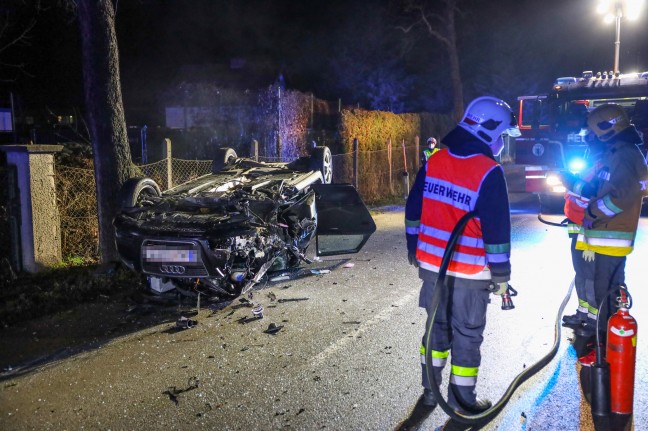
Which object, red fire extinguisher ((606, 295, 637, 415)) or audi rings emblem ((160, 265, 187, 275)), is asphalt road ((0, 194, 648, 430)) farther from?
audi rings emblem ((160, 265, 187, 275))

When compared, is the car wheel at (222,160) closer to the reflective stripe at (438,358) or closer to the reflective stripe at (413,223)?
the reflective stripe at (413,223)

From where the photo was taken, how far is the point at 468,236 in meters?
3.79

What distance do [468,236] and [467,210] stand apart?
17 cm

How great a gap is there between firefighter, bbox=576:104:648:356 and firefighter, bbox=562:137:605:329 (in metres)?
0.10

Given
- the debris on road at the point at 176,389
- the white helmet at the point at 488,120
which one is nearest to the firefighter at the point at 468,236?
the white helmet at the point at 488,120

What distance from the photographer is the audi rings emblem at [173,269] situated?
5809mm

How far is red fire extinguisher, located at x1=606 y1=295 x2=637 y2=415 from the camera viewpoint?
3779mm

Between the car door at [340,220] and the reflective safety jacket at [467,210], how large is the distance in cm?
365

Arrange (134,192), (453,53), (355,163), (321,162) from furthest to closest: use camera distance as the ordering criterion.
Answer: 1. (453,53)
2. (355,163)
3. (321,162)
4. (134,192)

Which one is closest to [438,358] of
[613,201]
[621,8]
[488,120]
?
[488,120]

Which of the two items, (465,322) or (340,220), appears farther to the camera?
(340,220)

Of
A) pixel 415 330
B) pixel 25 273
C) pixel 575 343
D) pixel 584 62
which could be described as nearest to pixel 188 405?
→ pixel 415 330

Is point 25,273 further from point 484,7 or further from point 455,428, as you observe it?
point 484,7

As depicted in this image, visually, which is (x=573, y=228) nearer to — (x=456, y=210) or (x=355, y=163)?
(x=456, y=210)
